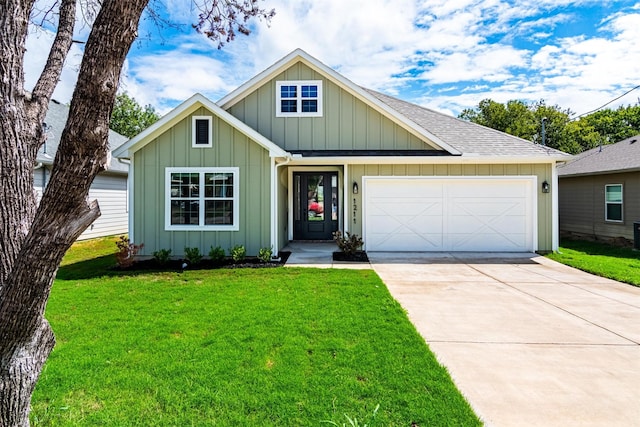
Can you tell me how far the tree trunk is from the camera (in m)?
1.71

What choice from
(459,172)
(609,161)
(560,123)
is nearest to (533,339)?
(459,172)

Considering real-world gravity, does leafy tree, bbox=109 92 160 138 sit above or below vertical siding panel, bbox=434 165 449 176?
above

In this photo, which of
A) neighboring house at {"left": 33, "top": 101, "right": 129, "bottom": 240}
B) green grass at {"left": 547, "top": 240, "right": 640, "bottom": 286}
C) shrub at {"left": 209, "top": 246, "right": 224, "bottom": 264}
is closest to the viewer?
green grass at {"left": 547, "top": 240, "right": 640, "bottom": 286}

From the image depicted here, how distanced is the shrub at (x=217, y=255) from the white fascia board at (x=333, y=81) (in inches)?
184

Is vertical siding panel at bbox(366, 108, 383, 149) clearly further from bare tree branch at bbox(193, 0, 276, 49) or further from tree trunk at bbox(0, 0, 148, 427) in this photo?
tree trunk at bbox(0, 0, 148, 427)

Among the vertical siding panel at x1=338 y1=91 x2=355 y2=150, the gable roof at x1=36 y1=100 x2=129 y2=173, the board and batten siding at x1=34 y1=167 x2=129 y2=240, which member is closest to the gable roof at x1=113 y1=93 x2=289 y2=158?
the vertical siding panel at x1=338 y1=91 x2=355 y2=150

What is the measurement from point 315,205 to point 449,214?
421cm

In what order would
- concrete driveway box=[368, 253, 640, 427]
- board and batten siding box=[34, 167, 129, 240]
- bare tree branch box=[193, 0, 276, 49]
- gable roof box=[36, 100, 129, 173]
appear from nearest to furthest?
concrete driveway box=[368, 253, 640, 427]
bare tree branch box=[193, 0, 276, 49]
gable roof box=[36, 100, 129, 173]
board and batten siding box=[34, 167, 129, 240]

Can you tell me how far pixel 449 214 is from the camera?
10.3m

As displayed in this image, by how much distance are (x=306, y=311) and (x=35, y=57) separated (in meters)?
4.90

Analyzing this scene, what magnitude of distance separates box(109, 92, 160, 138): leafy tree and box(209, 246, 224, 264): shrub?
99.5 ft

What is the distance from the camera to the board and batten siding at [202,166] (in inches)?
348

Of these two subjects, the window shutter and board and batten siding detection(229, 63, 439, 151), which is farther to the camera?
board and batten siding detection(229, 63, 439, 151)

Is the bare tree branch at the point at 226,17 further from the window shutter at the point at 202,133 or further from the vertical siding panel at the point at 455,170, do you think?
the vertical siding panel at the point at 455,170
